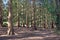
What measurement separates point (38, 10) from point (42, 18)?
209cm

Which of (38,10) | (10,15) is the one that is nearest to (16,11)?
(38,10)

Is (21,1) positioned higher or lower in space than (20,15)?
higher

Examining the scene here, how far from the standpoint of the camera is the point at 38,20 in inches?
1280

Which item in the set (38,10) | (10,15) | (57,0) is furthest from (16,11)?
(57,0)

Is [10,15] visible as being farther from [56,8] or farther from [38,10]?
[38,10]

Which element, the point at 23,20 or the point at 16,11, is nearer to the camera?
the point at 16,11

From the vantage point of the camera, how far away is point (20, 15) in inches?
1213

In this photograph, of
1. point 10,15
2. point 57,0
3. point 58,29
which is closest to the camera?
point 58,29

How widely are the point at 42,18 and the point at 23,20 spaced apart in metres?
3.71

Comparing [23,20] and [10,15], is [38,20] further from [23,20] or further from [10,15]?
[10,15]

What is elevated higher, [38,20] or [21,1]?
[21,1]

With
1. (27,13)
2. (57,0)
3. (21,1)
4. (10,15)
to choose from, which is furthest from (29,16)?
(57,0)

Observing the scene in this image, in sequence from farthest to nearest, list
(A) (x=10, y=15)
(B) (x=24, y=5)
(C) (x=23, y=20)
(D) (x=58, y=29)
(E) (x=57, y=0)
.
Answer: (C) (x=23, y=20) < (B) (x=24, y=5) < (A) (x=10, y=15) < (E) (x=57, y=0) < (D) (x=58, y=29)

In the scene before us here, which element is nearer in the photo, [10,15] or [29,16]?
[10,15]
